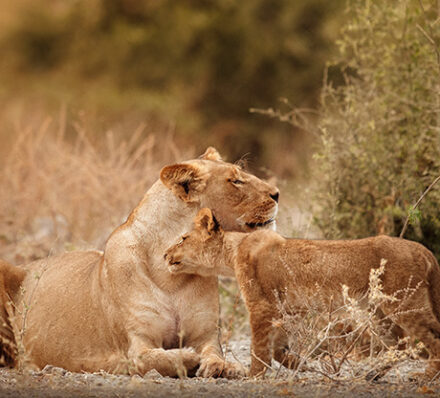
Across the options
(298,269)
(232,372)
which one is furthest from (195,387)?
(298,269)

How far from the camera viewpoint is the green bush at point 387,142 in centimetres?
696

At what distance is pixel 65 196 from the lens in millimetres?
9086

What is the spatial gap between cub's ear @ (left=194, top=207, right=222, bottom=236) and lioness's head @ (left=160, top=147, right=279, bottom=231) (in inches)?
3.2

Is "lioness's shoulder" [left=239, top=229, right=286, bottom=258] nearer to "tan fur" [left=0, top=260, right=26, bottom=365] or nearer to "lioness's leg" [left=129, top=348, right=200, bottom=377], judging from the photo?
"lioness's leg" [left=129, top=348, right=200, bottom=377]

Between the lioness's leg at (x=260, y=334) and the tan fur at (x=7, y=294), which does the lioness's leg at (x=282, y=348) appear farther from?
the tan fur at (x=7, y=294)

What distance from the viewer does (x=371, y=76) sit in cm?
783

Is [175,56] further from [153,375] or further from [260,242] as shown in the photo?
[153,375]

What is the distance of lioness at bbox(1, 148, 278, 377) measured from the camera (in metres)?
4.91

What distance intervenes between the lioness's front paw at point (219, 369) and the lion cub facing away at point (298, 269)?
0.14m

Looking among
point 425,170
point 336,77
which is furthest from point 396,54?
point 336,77

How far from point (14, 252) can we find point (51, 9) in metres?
16.6

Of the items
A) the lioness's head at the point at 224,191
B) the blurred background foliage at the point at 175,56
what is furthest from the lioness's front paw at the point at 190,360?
the blurred background foliage at the point at 175,56

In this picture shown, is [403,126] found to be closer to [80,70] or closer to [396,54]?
[396,54]

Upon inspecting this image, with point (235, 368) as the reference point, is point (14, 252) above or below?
below
